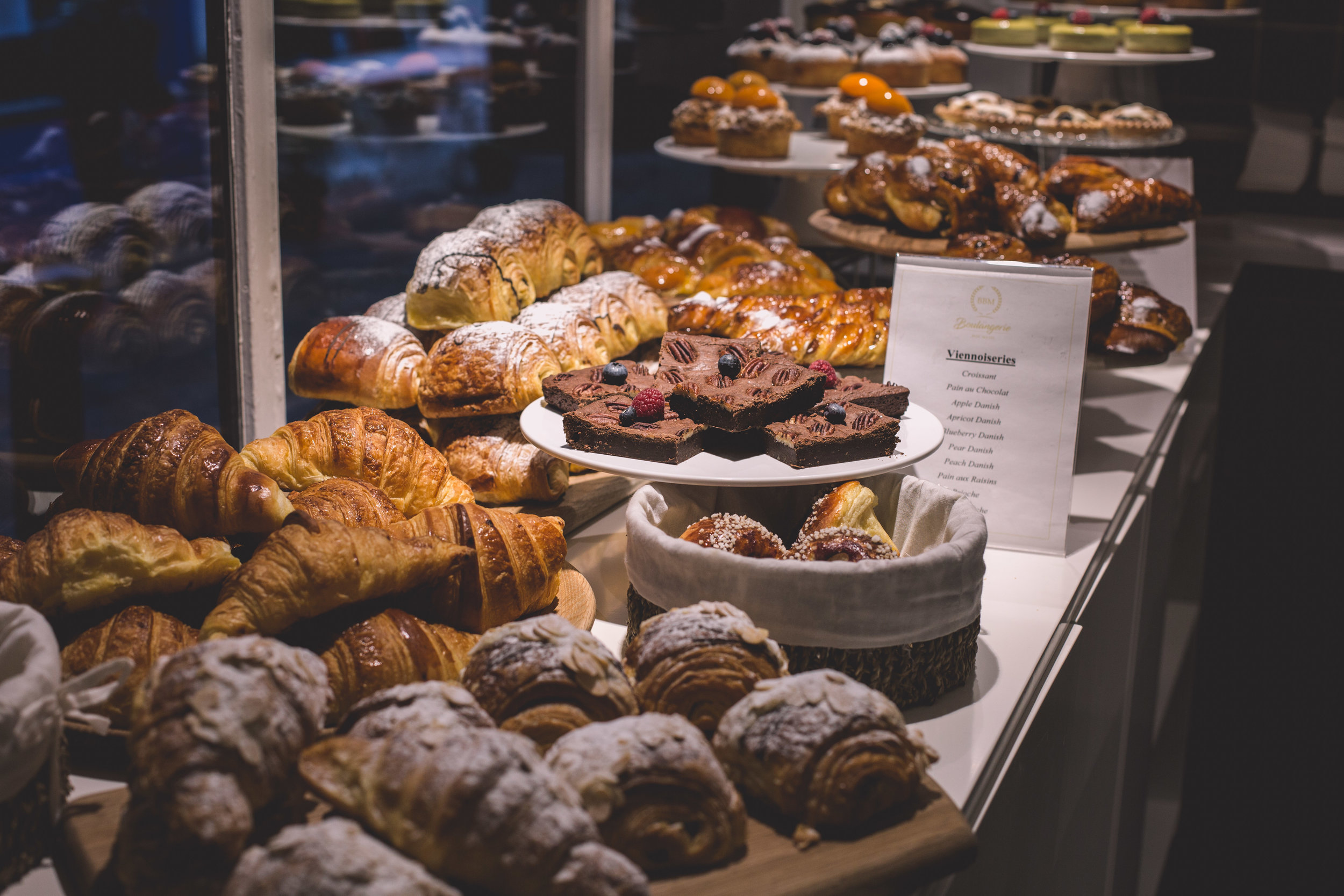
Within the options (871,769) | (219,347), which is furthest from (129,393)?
(871,769)

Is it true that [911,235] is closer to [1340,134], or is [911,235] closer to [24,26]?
[24,26]

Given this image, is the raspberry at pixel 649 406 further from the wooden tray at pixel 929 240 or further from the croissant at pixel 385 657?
the wooden tray at pixel 929 240

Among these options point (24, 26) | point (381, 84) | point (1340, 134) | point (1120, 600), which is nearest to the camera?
point (24, 26)

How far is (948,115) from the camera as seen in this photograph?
3.25 m

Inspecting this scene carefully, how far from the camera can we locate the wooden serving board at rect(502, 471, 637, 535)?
5.62 feet

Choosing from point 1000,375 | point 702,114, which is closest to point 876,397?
point 1000,375

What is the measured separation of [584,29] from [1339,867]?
3.20 m

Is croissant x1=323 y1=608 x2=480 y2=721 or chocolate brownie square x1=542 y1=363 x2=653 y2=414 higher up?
chocolate brownie square x1=542 y1=363 x2=653 y2=414

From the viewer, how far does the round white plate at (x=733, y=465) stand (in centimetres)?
132

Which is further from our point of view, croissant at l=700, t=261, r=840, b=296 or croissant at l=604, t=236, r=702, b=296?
croissant at l=604, t=236, r=702, b=296

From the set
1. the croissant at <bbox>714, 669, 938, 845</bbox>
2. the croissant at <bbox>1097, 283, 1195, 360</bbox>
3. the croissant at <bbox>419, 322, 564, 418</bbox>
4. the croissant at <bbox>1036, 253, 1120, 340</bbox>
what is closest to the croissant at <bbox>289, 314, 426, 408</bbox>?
the croissant at <bbox>419, 322, 564, 418</bbox>

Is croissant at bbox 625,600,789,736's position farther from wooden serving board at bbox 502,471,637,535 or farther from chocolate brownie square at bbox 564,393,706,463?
wooden serving board at bbox 502,471,637,535

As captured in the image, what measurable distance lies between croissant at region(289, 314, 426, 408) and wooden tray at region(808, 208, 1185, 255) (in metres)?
1.03

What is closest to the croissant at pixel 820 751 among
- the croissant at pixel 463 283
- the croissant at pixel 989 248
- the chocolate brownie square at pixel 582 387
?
the chocolate brownie square at pixel 582 387
